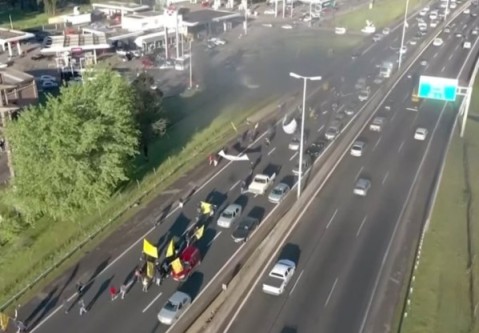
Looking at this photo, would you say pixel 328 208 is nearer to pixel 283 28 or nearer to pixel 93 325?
pixel 93 325

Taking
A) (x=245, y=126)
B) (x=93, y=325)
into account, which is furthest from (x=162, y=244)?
(x=245, y=126)

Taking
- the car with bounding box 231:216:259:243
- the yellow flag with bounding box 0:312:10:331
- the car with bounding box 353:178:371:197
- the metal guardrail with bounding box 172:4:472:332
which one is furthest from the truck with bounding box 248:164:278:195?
the yellow flag with bounding box 0:312:10:331

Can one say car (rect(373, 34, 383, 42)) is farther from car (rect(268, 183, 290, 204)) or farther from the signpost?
car (rect(268, 183, 290, 204))

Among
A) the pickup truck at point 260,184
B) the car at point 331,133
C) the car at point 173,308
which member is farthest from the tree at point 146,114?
the car at point 173,308

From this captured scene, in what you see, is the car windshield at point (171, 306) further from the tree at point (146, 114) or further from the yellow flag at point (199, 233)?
the tree at point (146, 114)

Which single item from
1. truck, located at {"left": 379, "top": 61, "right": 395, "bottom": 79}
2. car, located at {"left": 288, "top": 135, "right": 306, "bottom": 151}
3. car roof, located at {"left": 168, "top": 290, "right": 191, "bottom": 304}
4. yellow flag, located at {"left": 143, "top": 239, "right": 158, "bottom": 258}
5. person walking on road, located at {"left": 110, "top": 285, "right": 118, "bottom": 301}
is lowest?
person walking on road, located at {"left": 110, "top": 285, "right": 118, "bottom": 301}

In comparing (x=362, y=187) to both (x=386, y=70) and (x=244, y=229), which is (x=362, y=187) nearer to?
(x=244, y=229)
